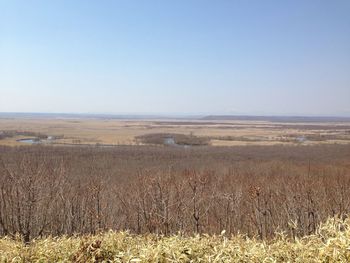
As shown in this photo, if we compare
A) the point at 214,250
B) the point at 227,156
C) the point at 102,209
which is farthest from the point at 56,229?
the point at 227,156

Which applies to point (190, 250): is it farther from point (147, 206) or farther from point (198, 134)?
point (198, 134)

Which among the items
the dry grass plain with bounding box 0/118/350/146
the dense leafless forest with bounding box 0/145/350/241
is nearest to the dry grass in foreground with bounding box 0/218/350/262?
the dense leafless forest with bounding box 0/145/350/241

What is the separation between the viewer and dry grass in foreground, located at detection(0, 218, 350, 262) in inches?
116

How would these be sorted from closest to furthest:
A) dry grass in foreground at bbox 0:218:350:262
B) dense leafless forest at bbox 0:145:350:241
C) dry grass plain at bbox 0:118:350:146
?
dry grass in foreground at bbox 0:218:350:262 → dense leafless forest at bbox 0:145:350:241 → dry grass plain at bbox 0:118:350:146

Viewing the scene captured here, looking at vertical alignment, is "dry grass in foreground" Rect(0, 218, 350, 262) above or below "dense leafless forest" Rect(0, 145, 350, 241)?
above

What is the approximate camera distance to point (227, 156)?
4184 cm

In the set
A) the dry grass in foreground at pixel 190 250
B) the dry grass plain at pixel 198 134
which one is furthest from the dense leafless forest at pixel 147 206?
the dry grass plain at pixel 198 134

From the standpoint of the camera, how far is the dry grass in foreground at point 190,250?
9.71 feet

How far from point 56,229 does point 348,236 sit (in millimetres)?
11084

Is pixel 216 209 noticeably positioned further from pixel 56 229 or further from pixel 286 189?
pixel 56 229

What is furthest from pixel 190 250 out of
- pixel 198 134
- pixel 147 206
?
pixel 198 134

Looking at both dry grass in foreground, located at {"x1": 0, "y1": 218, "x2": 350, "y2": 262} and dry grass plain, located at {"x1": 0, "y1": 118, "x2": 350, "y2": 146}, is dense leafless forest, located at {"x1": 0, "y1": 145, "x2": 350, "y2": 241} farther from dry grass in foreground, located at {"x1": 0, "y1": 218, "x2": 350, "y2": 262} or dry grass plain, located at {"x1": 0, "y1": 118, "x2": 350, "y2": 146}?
dry grass plain, located at {"x1": 0, "y1": 118, "x2": 350, "y2": 146}

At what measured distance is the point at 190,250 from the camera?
3.43 metres

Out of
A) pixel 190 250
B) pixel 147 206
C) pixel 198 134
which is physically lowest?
pixel 198 134
